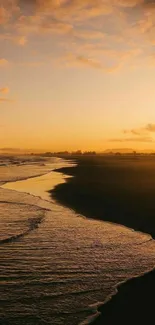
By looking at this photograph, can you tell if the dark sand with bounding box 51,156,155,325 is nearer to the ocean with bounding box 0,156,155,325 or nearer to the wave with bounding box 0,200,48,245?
the ocean with bounding box 0,156,155,325

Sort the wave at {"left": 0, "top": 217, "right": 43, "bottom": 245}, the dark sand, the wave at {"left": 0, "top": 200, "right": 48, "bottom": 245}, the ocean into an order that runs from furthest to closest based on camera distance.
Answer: the wave at {"left": 0, "top": 200, "right": 48, "bottom": 245} → the wave at {"left": 0, "top": 217, "right": 43, "bottom": 245} → the ocean → the dark sand

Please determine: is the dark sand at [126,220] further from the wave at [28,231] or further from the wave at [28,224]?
the wave at [28,231]

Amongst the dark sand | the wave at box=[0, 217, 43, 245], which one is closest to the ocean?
the wave at box=[0, 217, 43, 245]

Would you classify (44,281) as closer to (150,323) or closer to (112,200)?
(150,323)

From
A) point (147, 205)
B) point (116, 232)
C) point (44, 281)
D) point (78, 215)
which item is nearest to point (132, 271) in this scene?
point (44, 281)

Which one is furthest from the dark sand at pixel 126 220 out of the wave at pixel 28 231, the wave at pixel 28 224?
the wave at pixel 28 231

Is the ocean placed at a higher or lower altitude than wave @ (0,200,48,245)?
lower

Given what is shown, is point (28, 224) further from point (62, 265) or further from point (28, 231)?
point (62, 265)

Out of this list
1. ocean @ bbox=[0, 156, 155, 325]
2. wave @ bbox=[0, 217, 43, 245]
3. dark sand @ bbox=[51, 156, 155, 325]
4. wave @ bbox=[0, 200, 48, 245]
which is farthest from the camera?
wave @ bbox=[0, 200, 48, 245]
